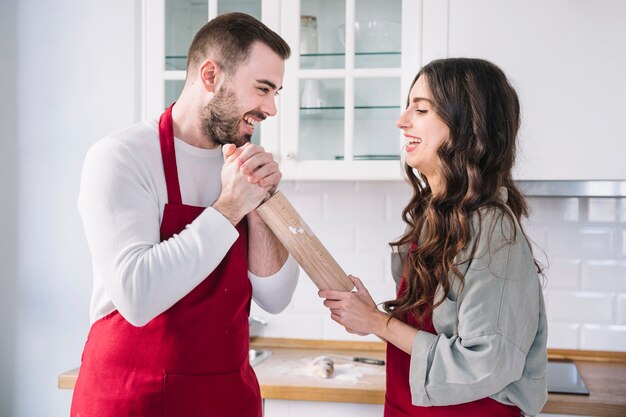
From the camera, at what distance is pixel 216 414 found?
56.1 inches

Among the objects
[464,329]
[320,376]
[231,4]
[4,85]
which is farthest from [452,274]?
[4,85]

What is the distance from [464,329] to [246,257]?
52cm

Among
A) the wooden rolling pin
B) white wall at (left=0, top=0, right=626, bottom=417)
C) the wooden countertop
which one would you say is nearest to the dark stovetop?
the wooden countertop

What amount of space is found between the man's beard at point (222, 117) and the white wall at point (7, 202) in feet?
5.23

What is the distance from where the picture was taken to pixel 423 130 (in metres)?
1.51

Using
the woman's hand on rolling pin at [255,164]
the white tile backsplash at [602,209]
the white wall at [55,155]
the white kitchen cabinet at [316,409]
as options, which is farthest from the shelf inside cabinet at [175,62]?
the white tile backsplash at [602,209]

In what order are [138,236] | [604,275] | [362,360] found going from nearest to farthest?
[138,236]
[362,360]
[604,275]

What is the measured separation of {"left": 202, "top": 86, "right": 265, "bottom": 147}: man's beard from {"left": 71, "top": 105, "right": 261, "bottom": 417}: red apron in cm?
9

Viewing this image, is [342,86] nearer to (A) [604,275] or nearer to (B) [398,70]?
(B) [398,70]

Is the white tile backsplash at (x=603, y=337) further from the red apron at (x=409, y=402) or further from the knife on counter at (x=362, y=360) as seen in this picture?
the red apron at (x=409, y=402)

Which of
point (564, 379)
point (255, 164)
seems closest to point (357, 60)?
point (255, 164)

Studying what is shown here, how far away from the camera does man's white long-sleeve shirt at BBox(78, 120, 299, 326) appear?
123 cm

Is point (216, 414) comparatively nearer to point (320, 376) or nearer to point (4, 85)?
point (320, 376)

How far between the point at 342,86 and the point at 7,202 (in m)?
1.50
